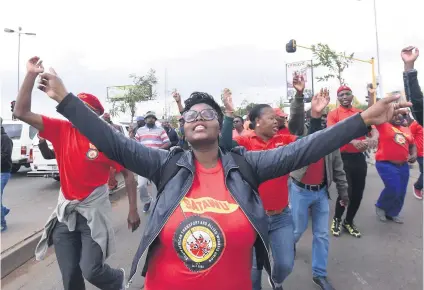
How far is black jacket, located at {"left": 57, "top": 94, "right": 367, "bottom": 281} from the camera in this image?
171 cm

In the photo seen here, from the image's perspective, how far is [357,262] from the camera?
168 inches

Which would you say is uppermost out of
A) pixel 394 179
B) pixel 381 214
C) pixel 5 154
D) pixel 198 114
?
pixel 198 114

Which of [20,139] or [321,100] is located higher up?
[20,139]

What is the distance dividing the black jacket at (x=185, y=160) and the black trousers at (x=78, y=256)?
1311 millimetres

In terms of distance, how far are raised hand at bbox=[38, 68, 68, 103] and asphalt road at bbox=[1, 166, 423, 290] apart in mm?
2598

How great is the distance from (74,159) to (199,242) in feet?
Result: 5.68

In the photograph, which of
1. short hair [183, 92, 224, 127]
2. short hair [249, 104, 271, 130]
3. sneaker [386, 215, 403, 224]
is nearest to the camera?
short hair [183, 92, 224, 127]

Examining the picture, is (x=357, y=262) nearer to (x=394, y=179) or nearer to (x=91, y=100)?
(x=394, y=179)

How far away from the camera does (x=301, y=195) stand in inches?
151

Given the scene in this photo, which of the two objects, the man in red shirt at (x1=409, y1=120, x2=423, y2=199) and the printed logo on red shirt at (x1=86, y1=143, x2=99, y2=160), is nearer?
the printed logo on red shirt at (x1=86, y1=143, x2=99, y2=160)

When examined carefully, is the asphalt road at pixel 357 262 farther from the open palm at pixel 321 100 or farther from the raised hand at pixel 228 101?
the open palm at pixel 321 100

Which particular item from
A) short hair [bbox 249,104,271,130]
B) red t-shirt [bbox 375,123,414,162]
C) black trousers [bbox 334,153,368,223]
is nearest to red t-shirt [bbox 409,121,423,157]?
red t-shirt [bbox 375,123,414,162]

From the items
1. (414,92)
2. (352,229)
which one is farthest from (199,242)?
(352,229)

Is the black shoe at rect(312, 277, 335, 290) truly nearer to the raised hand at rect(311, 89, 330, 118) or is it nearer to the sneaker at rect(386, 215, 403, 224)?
the raised hand at rect(311, 89, 330, 118)
